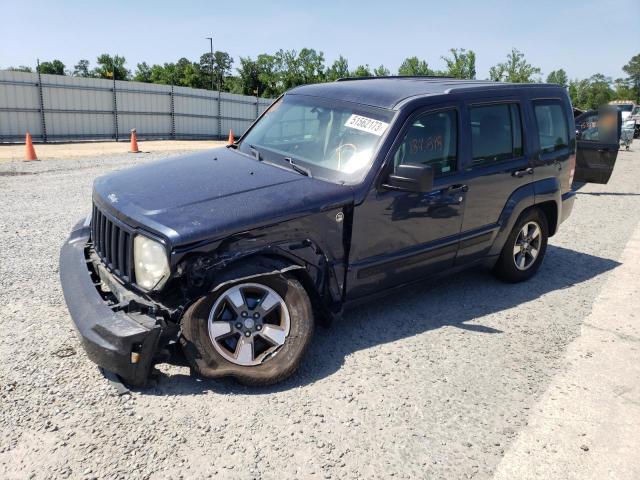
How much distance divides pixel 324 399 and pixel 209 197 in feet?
4.76

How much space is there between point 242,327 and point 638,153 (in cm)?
2370

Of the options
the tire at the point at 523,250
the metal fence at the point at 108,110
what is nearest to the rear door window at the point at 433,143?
the tire at the point at 523,250

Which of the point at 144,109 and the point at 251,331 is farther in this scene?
the point at 144,109

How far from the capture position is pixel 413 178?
3.60m

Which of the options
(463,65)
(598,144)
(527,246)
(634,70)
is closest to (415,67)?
(463,65)

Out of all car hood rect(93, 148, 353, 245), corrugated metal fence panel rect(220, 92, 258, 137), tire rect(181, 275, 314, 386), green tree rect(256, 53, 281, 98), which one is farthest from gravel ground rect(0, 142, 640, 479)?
green tree rect(256, 53, 281, 98)

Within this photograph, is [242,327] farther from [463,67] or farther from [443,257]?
[463,67]

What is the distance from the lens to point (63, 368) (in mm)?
3361

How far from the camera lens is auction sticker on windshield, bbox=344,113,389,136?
12.9 ft

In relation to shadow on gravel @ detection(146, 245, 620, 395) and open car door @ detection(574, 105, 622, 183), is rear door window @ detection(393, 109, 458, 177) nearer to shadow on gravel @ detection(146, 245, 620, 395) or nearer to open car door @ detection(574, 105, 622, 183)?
shadow on gravel @ detection(146, 245, 620, 395)

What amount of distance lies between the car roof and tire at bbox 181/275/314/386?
67.2 inches

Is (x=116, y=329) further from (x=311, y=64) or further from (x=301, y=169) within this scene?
(x=311, y=64)

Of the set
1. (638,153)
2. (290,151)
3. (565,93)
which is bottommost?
(638,153)

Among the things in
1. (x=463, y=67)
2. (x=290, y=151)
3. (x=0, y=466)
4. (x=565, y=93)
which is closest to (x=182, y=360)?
(x=0, y=466)
